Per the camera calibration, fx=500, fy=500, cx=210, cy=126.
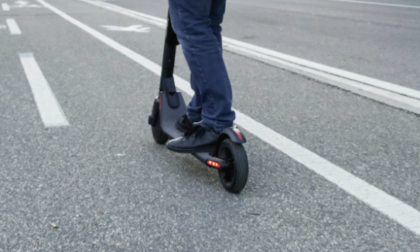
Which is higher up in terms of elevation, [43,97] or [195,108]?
[195,108]

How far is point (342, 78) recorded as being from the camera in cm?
500

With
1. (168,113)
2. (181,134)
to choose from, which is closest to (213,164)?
(181,134)

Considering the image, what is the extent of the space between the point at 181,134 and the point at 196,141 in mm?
272

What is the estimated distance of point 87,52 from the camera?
6.67 m

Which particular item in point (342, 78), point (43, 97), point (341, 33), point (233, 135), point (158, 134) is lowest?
point (341, 33)

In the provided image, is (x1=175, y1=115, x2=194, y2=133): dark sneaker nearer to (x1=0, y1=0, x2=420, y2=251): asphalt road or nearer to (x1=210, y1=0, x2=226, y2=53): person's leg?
(x1=0, y1=0, x2=420, y2=251): asphalt road

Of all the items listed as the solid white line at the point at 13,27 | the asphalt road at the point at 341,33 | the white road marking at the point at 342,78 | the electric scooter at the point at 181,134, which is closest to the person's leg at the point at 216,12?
the electric scooter at the point at 181,134

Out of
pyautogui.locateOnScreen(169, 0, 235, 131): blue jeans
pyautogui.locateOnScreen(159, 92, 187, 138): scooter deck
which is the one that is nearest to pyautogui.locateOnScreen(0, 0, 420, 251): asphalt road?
pyautogui.locateOnScreen(159, 92, 187, 138): scooter deck

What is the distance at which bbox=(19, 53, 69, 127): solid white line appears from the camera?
12.1 feet

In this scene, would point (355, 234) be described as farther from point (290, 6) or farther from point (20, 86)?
point (290, 6)

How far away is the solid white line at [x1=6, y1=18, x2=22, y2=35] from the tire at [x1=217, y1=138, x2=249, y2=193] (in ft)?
23.1

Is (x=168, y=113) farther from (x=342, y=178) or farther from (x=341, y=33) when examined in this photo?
(x=341, y=33)

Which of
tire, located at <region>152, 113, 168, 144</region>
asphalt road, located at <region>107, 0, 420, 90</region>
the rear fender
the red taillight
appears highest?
the rear fender

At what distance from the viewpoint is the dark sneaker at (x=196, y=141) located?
256cm
